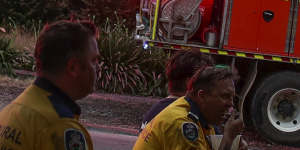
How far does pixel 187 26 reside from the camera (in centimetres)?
870

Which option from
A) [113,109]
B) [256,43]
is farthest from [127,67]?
[256,43]

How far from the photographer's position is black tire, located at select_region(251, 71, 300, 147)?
839cm

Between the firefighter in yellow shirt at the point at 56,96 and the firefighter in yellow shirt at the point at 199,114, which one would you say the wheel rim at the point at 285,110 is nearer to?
the firefighter in yellow shirt at the point at 199,114

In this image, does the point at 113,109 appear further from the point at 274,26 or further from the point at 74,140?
the point at 74,140

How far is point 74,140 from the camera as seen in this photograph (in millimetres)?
1935

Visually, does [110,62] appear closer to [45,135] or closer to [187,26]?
[187,26]

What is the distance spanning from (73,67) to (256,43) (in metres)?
6.82

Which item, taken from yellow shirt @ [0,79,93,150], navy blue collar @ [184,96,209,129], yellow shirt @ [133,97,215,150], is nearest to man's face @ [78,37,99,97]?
yellow shirt @ [0,79,93,150]

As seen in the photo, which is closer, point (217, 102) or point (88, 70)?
point (88, 70)

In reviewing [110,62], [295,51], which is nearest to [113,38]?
[110,62]

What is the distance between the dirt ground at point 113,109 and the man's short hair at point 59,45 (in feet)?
21.7

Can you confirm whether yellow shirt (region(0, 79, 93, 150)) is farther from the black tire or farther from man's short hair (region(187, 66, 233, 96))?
the black tire

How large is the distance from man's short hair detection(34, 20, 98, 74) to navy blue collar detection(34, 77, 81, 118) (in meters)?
0.06

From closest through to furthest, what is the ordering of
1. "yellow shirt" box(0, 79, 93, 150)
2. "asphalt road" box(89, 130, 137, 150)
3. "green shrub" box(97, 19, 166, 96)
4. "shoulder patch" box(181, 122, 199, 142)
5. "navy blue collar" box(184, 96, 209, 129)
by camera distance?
"yellow shirt" box(0, 79, 93, 150) < "shoulder patch" box(181, 122, 199, 142) < "navy blue collar" box(184, 96, 209, 129) < "asphalt road" box(89, 130, 137, 150) < "green shrub" box(97, 19, 166, 96)
